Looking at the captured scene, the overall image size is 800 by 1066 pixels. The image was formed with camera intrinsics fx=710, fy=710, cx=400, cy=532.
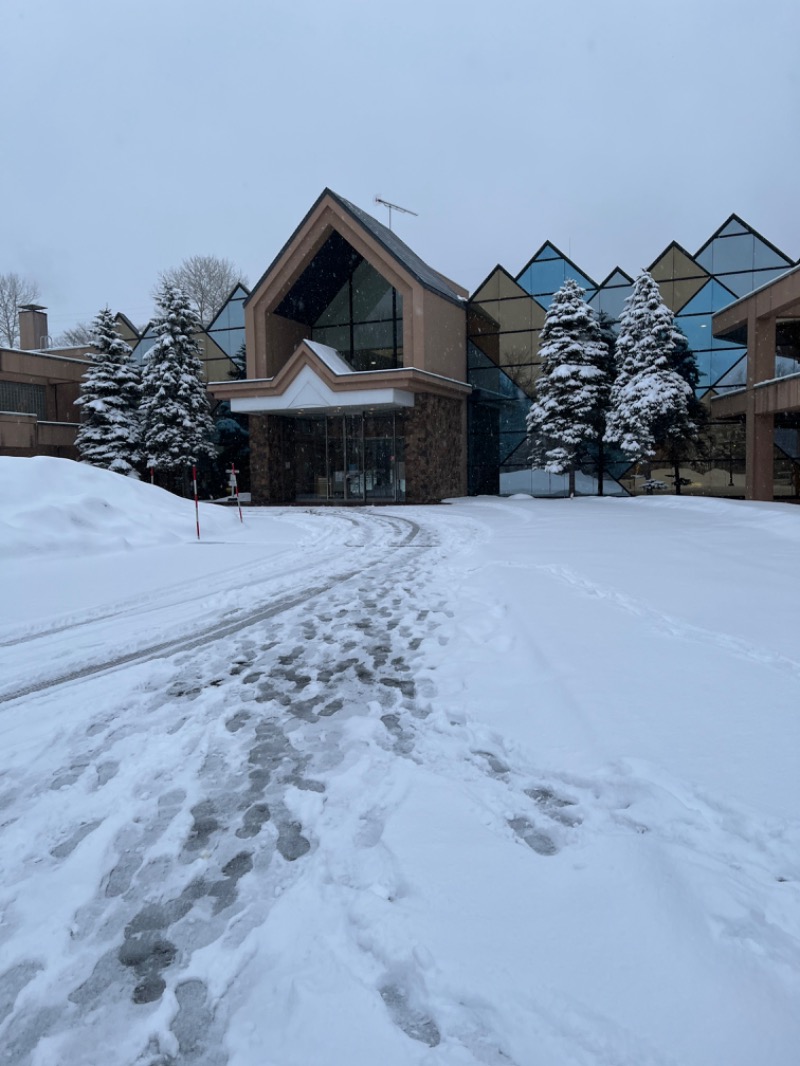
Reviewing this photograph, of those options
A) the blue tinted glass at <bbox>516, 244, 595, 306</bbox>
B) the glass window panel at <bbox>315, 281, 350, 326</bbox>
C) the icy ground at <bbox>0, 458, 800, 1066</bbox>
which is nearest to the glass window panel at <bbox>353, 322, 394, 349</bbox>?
the glass window panel at <bbox>315, 281, 350, 326</bbox>

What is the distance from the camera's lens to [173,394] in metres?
28.3

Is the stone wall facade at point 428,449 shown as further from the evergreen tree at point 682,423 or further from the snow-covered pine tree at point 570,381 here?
the evergreen tree at point 682,423

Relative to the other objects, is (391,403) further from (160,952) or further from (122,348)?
(160,952)

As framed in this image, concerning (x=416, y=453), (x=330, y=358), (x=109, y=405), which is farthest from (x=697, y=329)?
(x=109, y=405)

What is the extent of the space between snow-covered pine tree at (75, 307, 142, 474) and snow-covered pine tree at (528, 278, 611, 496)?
1604 cm

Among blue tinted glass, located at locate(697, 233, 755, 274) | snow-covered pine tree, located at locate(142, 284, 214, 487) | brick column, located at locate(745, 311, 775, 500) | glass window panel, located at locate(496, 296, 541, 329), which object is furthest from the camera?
glass window panel, located at locate(496, 296, 541, 329)

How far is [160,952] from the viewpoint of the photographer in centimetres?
218

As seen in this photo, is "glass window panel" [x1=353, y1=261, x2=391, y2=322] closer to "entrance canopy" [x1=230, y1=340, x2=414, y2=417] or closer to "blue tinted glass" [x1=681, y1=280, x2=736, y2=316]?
"entrance canopy" [x1=230, y1=340, x2=414, y2=417]

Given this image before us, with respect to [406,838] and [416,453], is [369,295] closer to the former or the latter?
[416,453]

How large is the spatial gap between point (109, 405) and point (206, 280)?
19.4 meters

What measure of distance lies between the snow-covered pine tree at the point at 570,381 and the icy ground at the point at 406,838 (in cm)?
1971

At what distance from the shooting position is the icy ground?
1.87 metres

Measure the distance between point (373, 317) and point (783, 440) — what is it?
53.2 feet

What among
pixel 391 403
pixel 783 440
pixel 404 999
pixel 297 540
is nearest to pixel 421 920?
pixel 404 999
